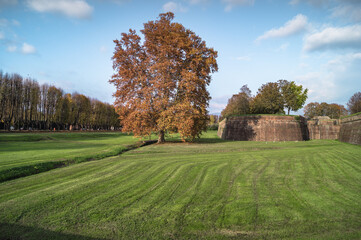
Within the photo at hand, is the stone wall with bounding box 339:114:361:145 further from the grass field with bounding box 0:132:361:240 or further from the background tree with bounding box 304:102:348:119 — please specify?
the background tree with bounding box 304:102:348:119

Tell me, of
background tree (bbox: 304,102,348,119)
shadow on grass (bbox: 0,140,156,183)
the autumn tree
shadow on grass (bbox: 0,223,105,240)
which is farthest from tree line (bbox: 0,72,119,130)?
background tree (bbox: 304,102,348,119)

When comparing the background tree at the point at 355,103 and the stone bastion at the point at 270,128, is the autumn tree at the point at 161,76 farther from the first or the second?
the background tree at the point at 355,103

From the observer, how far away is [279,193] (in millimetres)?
5801

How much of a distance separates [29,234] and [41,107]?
184 ft

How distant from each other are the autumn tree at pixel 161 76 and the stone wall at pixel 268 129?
36.3ft

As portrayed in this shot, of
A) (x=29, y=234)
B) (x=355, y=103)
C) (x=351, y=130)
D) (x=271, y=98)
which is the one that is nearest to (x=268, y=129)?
(x=351, y=130)

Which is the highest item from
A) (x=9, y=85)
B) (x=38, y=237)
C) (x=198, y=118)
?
(x=9, y=85)

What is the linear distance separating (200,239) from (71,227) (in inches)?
103

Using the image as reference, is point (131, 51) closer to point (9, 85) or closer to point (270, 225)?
point (270, 225)

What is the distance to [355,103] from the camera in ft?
194

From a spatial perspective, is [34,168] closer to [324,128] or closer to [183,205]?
[183,205]

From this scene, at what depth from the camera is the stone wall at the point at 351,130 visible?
65.9 ft

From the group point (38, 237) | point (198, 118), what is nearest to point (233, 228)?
point (38, 237)

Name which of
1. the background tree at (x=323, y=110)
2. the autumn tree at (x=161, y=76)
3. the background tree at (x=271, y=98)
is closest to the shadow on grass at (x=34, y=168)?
the autumn tree at (x=161, y=76)
